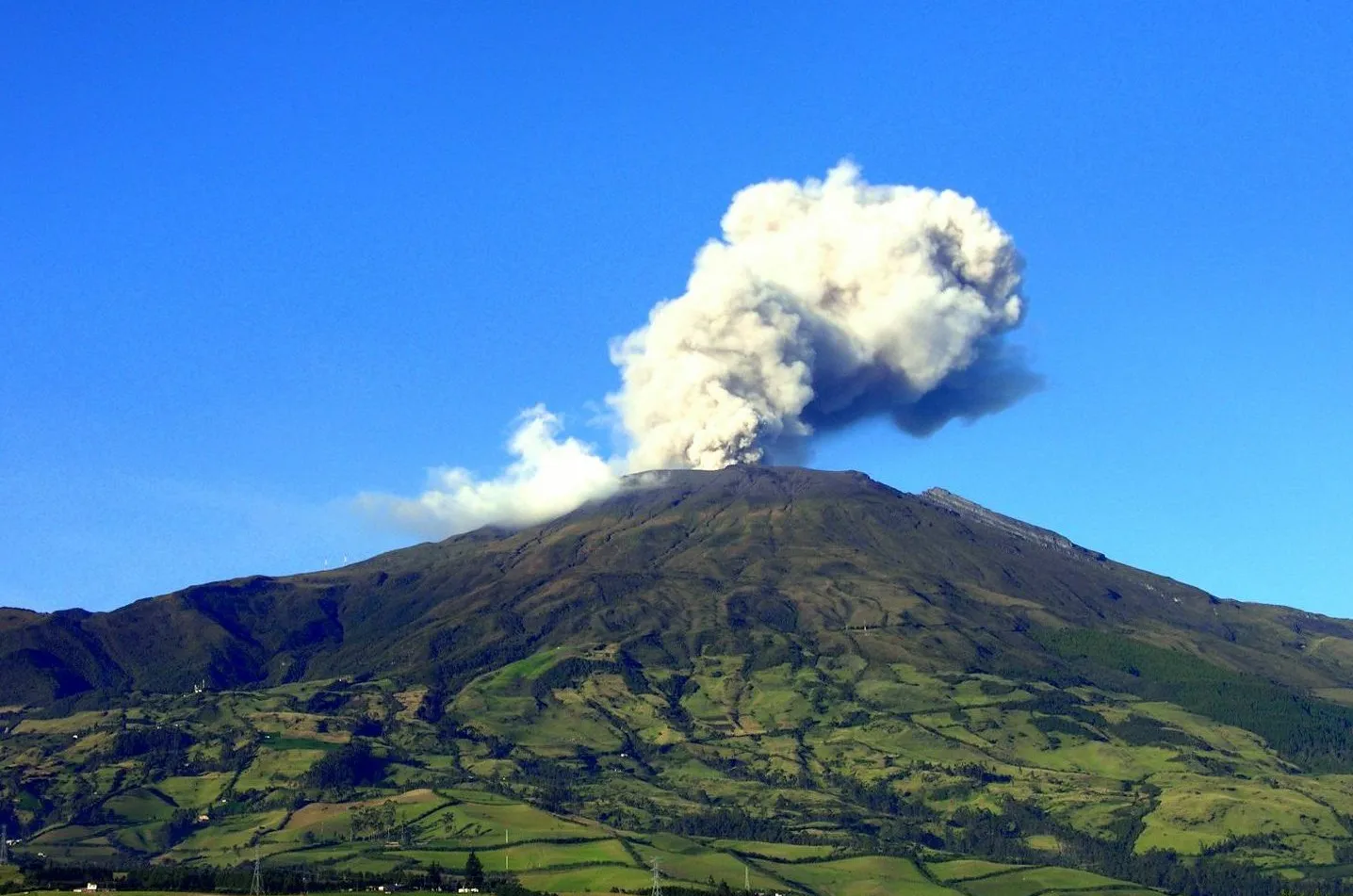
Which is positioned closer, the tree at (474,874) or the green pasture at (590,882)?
the tree at (474,874)

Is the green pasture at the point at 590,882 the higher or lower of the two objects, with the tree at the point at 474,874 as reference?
lower

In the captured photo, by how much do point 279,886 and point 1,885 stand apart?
25266 mm

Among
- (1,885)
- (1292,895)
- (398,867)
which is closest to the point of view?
(1,885)

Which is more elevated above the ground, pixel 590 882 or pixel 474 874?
pixel 474 874

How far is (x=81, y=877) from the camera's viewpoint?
575ft

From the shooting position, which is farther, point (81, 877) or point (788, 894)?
point (788, 894)

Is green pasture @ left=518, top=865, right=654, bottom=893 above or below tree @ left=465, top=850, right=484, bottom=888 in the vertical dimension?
below

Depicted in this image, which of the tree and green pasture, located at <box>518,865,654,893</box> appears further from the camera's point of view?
green pasture, located at <box>518,865,654,893</box>

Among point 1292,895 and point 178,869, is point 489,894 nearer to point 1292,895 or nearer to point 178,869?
point 178,869

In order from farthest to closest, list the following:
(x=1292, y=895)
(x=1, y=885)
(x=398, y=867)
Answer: (x=398, y=867) → (x=1292, y=895) → (x=1, y=885)

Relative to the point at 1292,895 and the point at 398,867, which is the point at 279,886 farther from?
Answer: the point at 1292,895

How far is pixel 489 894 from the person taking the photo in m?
174

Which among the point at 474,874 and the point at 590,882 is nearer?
the point at 474,874

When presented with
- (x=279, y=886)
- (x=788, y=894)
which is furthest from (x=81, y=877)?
(x=788, y=894)
